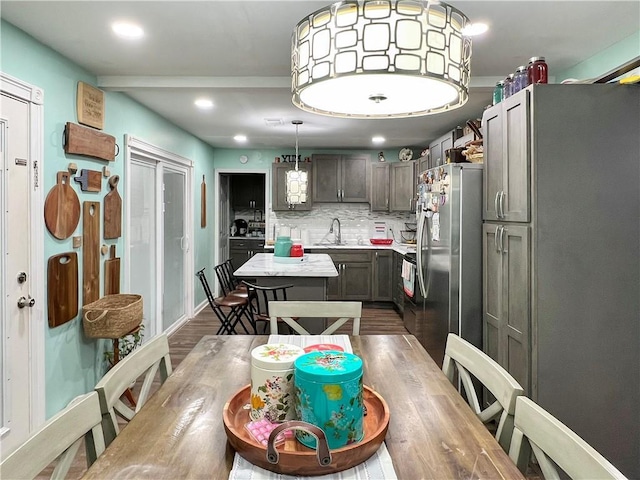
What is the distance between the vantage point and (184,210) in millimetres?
5457

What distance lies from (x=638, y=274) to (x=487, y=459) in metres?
1.75

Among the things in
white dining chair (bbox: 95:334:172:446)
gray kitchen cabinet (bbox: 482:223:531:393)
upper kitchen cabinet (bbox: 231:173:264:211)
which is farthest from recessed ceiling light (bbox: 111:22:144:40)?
upper kitchen cabinet (bbox: 231:173:264:211)

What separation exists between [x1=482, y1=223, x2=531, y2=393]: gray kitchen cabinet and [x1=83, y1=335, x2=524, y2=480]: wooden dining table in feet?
3.04

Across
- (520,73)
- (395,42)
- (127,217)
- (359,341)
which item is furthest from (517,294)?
(127,217)

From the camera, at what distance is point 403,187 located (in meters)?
6.39

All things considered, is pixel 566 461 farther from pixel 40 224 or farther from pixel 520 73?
pixel 40 224

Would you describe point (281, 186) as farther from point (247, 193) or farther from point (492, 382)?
point (492, 382)

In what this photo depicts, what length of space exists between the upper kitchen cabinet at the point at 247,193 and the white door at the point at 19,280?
583 cm

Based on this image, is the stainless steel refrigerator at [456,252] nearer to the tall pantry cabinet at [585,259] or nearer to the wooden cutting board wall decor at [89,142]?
the tall pantry cabinet at [585,259]

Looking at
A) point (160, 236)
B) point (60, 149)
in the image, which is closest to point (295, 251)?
point (160, 236)

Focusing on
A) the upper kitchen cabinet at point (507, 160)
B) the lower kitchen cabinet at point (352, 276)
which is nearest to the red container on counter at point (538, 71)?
the upper kitchen cabinet at point (507, 160)

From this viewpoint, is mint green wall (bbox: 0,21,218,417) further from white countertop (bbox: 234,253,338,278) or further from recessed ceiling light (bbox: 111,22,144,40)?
white countertop (bbox: 234,253,338,278)

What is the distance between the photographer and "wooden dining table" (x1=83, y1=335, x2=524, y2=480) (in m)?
0.98

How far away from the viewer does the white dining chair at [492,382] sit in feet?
4.14
